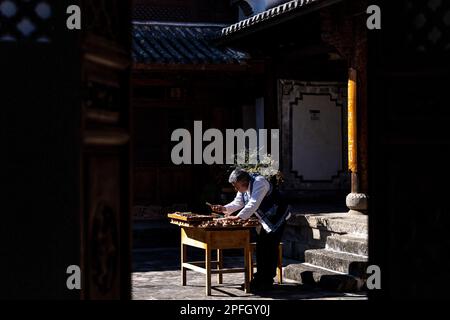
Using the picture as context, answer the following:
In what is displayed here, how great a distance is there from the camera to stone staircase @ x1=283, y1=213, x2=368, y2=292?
11023mm

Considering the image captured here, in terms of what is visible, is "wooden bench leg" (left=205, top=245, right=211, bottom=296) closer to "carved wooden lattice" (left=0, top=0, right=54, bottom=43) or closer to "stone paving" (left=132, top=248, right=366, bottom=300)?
"stone paving" (left=132, top=248, right=366, bottom=300)

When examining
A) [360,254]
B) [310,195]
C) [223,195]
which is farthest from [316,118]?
[360,254]

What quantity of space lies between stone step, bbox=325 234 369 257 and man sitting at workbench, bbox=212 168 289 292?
4.33ft

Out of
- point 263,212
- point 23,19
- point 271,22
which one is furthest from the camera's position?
point 271,22

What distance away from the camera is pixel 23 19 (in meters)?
4.88

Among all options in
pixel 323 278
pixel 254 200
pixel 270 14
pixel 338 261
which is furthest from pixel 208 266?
pixel 270 14

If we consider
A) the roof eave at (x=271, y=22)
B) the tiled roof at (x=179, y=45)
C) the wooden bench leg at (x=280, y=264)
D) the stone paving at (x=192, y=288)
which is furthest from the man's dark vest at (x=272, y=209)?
the tiled roof at (x=179, y=45)

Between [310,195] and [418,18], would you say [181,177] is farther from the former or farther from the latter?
[418,18]

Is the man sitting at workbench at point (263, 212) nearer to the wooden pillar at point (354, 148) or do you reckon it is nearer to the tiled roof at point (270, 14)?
the wooden pillar at point (354, 148)

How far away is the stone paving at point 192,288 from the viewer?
10.5 metres

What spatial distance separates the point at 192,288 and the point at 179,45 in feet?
22.9

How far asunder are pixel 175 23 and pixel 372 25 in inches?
511

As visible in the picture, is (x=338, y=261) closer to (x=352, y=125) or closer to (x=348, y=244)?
(x=348, y=244)

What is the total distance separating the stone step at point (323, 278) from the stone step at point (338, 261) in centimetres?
12
